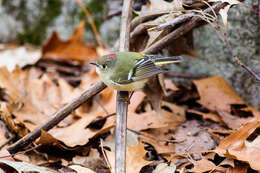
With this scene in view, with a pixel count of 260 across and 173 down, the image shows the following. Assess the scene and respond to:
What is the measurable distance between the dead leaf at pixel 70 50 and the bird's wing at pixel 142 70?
5.76ft

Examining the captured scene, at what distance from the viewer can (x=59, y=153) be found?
242 cm

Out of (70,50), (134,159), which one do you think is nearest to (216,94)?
(134,159)

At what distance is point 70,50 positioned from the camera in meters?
4.16

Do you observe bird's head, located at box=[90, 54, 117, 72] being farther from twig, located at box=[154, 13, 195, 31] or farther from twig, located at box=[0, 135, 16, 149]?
twig, located at box=[0, 135, 16, 149]

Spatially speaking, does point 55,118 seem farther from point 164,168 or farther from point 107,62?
point 164,168

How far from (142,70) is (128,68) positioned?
0.14m

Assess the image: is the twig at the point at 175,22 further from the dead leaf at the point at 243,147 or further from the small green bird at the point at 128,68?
the dead leaf at the point at 243,147

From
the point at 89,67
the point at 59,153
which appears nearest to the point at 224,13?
the point at 59,153

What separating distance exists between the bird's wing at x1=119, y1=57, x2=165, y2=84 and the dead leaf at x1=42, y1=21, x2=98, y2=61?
1757 millimetres

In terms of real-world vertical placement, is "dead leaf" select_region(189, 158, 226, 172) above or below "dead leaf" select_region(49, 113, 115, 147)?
below

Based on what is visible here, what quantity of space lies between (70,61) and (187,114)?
1.81 metres

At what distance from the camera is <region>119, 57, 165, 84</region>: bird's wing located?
236 cm

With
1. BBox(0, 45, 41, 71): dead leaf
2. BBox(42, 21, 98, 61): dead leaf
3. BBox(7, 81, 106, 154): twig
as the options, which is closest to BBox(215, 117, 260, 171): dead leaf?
BBox(7, 81, 106, 154): twig

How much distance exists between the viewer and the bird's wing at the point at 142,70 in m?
2.36
